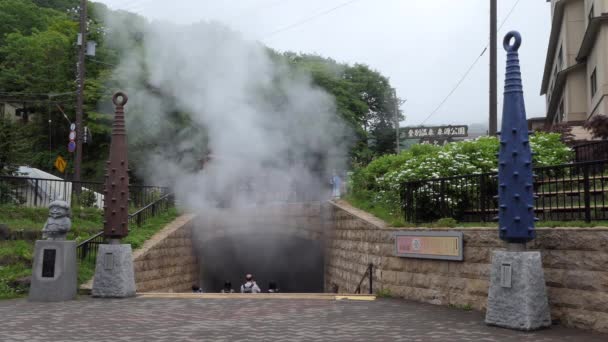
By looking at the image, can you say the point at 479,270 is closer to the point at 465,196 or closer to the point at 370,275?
the point at 465,196

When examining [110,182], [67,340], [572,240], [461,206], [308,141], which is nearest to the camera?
[67,340]

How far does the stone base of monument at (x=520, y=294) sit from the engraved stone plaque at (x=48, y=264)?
776 cm

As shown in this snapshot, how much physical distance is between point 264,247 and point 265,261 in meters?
1.15

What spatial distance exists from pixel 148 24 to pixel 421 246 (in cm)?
2055

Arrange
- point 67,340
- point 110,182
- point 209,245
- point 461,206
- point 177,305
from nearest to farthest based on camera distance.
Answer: point 67,340 < point 177,305 < point 461,206 < point 110,182 < point 209,245

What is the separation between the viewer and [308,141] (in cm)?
2525

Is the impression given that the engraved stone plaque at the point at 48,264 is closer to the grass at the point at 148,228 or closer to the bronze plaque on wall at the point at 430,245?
the grass at the point at 148,228

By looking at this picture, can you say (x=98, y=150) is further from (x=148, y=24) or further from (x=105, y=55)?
(x=148, y=24)

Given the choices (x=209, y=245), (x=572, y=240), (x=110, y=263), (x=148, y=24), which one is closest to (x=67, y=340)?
(x=110, y=263)

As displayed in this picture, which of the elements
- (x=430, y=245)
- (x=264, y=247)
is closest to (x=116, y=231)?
(x=430, y=245)

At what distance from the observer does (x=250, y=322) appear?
7.77 m

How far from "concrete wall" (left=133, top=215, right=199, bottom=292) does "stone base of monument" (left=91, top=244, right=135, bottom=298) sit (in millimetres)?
2960

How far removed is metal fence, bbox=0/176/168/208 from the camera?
1614cm

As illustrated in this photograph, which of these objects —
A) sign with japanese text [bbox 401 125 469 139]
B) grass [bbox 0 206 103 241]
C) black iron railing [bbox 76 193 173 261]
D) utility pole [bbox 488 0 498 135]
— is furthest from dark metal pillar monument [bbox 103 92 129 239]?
sign with japanese text [bbox 401 125 469 139]
